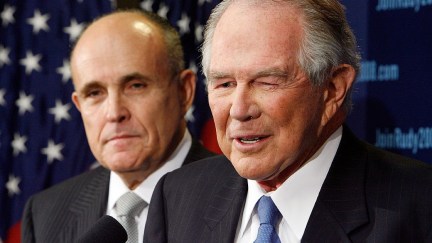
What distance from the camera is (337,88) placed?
6.89 feet

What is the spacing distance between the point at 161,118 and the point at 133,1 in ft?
2.65

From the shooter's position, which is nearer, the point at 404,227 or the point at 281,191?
the point at 404,227

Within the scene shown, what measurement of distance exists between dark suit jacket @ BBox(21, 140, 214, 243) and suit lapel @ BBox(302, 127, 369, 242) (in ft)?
3.46

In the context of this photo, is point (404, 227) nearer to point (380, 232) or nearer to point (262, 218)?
point (380, 232)

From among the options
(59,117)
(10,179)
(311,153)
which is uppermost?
(311,153)

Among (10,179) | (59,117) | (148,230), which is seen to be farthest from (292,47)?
(10,179)

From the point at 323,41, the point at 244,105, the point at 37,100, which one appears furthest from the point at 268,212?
the point at 37,100

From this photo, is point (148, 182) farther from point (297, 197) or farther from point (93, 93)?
point (297, 197)

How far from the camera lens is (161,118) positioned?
302cm

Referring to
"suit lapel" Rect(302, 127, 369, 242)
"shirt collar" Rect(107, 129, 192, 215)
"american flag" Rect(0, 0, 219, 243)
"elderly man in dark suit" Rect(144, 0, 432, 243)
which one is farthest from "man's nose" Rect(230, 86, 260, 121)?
"american flag" Rect(0, 0, 219, 243)

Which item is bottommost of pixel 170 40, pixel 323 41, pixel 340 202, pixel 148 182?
pixel 148 182

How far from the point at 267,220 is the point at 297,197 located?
0.33 feet

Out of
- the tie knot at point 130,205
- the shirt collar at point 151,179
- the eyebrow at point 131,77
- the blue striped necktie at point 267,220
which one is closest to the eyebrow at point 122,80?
the eyebrow at point 131,77

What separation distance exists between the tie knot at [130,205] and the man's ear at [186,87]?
414mm
